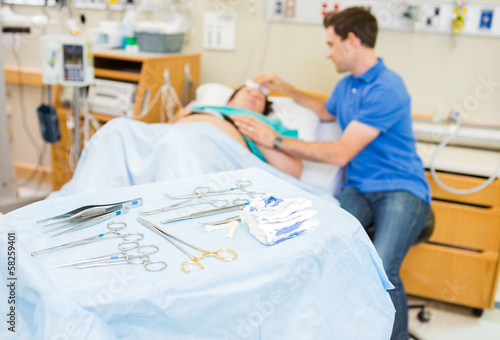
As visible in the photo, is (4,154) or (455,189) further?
(4,154)

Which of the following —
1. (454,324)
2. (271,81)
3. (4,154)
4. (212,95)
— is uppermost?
(271,81)

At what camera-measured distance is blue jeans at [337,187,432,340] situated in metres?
A: 1.82

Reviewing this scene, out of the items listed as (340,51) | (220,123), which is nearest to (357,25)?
(340,51)

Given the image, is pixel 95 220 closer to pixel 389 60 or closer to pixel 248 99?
pixel 248 99

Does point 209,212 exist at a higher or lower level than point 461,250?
higher

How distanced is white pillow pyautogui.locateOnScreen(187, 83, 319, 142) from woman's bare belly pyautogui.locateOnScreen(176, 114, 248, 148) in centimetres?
31

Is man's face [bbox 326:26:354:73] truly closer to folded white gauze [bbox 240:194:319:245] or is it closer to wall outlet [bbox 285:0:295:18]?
wall outlet [bbox 285:0:295:18]

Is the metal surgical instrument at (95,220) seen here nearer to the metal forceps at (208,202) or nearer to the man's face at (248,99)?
the metal forceps at (208,202)

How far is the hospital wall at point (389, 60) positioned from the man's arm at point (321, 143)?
0.75 metres

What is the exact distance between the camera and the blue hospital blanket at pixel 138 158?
168 cm

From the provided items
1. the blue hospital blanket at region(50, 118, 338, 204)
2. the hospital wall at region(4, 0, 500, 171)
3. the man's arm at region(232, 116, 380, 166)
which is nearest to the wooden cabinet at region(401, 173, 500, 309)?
the man's arm at region(232, 116, 380, 166)

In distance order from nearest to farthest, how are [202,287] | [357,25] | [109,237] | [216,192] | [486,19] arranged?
[202,287] < [109,237] < [216,192] < [357,25] < [486,19]

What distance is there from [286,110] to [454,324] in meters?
1.29

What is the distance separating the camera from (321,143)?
81.9 inches
